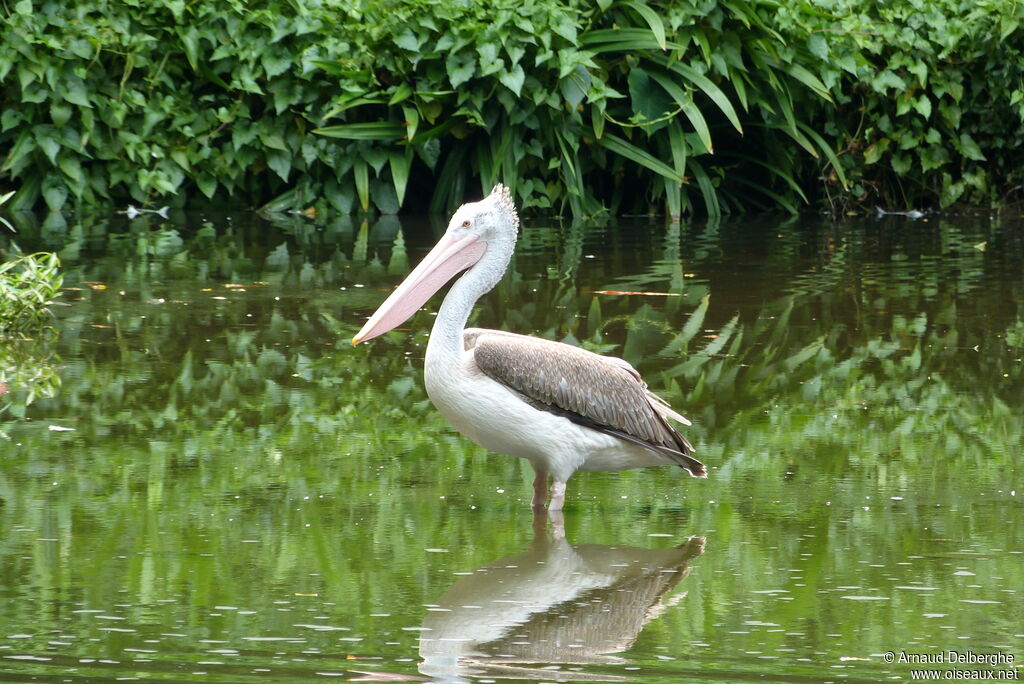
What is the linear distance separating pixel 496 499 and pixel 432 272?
0.75m

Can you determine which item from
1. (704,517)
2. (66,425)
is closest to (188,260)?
(66,425)

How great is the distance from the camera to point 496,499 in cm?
468

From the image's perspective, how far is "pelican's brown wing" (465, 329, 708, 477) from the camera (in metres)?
4.42

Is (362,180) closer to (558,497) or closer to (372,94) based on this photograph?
(372,94)

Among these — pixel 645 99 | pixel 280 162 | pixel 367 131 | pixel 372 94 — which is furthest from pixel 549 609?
pixel 280 162

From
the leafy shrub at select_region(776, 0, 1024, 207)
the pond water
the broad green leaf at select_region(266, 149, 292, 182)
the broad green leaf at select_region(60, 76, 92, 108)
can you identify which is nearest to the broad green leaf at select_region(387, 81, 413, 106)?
the broad green leaf at select_region(266, 149, 292, 182)

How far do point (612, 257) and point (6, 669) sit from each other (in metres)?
6.59

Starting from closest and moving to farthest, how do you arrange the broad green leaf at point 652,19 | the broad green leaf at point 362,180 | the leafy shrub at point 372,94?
the broad green leaf at point 652,19
the leafy shrub at point 372,94
the broad green leaf at point 362,180

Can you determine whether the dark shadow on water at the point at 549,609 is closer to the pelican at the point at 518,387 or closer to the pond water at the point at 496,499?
the pond water at the point at 496,499

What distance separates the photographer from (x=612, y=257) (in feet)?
30.9

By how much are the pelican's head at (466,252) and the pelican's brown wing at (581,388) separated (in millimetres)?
242

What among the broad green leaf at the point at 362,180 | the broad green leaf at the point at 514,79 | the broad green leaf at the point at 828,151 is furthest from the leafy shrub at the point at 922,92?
the broad green leaf at the point at 362,180

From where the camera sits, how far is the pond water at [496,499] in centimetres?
344

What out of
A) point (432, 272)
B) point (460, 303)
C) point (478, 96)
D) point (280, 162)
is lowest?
point (460, 303)
